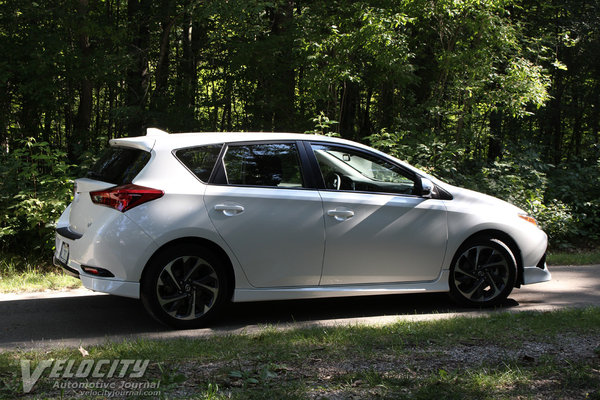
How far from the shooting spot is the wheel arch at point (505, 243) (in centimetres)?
603

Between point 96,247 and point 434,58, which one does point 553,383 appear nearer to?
point 96,247

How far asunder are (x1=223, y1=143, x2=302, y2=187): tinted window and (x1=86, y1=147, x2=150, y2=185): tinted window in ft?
2.52

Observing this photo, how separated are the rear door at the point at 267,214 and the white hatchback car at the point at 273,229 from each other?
0.03ft

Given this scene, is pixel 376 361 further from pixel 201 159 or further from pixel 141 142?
pixel 141 142

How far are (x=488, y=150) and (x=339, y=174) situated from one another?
13158 millimetres

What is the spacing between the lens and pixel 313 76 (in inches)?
519

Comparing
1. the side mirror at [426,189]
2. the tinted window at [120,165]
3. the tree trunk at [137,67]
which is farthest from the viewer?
the tree trunk at [137,67]

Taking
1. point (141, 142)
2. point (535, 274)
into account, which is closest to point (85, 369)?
point (141, 142)

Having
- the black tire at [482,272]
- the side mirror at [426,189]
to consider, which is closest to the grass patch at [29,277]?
the side mirror at [426,189]

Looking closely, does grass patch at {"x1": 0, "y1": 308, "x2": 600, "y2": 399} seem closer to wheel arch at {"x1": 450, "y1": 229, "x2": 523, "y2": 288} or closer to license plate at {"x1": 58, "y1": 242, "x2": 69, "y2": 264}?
wheel arch at {"x1": 450, "y1": 229, "x2": 523, "y2": 288}

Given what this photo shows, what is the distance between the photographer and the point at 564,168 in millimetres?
14078

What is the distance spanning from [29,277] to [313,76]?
25.6ft

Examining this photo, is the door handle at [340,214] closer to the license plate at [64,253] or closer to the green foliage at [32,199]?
the license plate at [64,253]

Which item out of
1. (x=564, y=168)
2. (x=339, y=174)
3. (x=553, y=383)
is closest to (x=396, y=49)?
(x=564, y=168)
